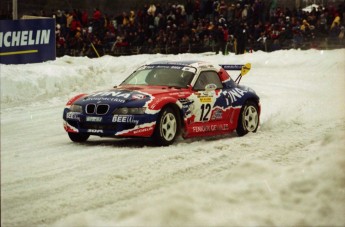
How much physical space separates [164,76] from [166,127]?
3.91 ft

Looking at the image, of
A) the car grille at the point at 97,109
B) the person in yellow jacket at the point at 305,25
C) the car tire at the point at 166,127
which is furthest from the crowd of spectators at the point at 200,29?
the car grille at the point at 97,109

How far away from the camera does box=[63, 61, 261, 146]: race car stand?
10211mm

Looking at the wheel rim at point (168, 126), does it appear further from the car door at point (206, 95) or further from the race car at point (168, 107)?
the car door at point (206, 95)

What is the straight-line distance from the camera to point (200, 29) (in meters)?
31.2

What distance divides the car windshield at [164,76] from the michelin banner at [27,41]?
672 cm

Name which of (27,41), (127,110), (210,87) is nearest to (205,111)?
(210,87)

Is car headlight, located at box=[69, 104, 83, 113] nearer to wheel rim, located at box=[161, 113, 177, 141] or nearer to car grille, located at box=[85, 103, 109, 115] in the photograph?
car grille, located at box=[85, 103, 109, 115]

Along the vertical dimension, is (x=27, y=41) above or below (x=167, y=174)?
above

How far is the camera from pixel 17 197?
6363 mm

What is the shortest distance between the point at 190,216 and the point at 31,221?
1.12m

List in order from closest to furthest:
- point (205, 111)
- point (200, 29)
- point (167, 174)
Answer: point (167, 174) → point (205, 111) → point (200, 29)

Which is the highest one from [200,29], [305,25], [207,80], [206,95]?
[305,25]

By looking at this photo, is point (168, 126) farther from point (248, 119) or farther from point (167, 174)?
point (167, 174)

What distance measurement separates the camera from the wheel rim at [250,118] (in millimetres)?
12398
